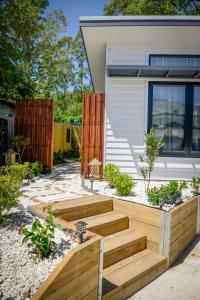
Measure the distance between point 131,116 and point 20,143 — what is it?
11.7 ft

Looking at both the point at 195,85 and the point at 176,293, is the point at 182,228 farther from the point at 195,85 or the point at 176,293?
the point at 195,85

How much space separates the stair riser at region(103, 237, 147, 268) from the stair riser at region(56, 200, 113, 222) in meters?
0.81

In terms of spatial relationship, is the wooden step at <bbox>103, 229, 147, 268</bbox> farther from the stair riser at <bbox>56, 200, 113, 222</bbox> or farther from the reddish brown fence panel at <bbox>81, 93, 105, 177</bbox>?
the reddish brown fence panel at <bbox>81, 93, 105, 177</bbox>

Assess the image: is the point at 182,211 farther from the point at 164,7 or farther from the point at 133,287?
the point at 164,7

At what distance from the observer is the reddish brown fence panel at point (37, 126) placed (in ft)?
26.1

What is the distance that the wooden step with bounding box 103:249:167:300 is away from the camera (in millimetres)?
2771

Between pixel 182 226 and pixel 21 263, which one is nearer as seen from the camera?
pixel 21 263

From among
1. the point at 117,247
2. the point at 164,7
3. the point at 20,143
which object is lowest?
the point at 117,247

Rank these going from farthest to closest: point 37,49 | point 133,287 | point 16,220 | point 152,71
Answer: point 37,49
point 152,71
point 16,220
point 133,287

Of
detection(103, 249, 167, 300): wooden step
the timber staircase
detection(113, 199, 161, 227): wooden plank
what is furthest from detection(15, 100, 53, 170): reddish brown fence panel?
detection(103, 249, 167, 300): wooden step

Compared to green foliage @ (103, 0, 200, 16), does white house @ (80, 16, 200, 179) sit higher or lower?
lower

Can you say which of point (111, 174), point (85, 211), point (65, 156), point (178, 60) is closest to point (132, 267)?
point (85, 211)

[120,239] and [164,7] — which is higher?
[164,7]

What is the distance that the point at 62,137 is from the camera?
14.3 m
